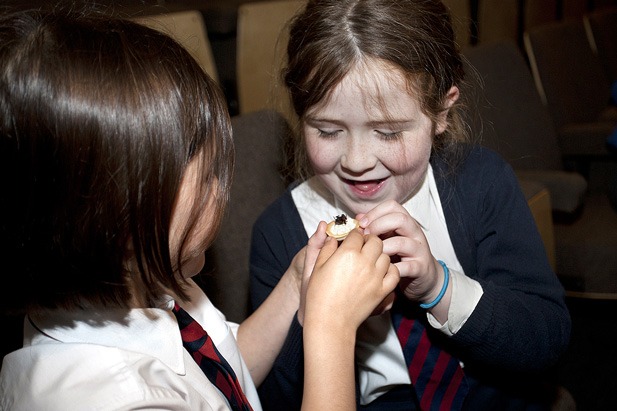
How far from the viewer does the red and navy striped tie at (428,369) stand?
1.12m

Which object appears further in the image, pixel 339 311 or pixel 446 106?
pixel 446 106

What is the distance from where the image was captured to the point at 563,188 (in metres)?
1.94

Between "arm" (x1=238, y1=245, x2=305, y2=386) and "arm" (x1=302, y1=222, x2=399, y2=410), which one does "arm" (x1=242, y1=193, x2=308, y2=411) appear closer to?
"arm" (x1=238, y1=245, x2=305, y2=386)

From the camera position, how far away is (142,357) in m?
0.84

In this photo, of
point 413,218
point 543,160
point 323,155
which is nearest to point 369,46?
point 323,155

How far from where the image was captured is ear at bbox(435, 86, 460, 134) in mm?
1112

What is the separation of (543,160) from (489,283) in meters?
1.23

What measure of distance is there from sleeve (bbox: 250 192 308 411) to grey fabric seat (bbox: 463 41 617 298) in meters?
0.72

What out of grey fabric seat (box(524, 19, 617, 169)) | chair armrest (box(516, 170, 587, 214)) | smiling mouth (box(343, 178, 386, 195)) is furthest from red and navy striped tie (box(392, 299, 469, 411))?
grey fabric seat (box(524, 19, 617, 169))

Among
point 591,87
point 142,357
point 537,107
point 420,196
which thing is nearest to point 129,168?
point 142,357

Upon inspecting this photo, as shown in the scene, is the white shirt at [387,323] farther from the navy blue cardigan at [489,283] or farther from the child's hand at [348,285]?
the child's hand at [348,285]

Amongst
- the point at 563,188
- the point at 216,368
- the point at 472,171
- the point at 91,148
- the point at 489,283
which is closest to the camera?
the point at 91,148

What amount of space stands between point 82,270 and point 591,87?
2.68m

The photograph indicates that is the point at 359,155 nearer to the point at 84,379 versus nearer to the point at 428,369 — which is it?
the point at 428,369
